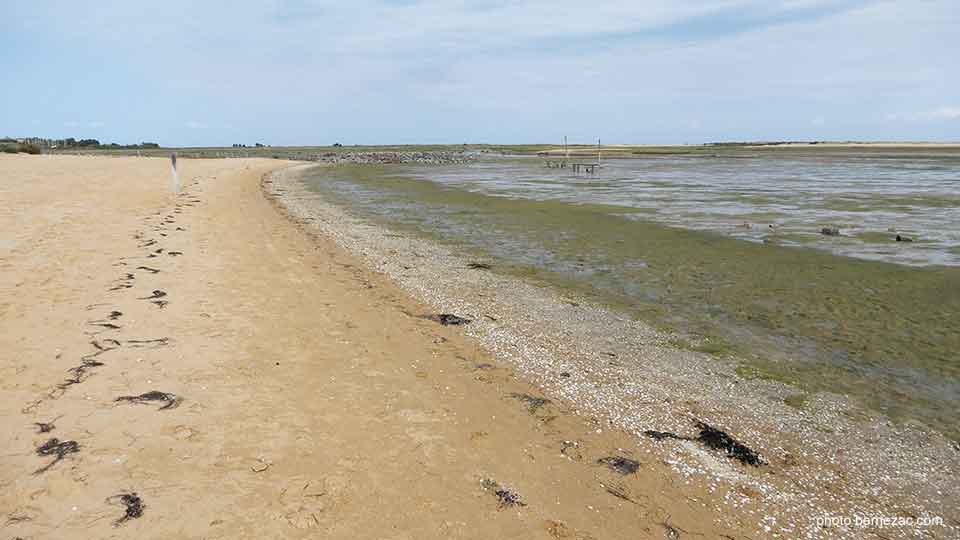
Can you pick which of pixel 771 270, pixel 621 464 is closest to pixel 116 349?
pixel 621 464

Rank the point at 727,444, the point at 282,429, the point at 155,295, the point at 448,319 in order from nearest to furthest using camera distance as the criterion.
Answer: the point at 282,429 < the point at 727,444 < the point at 155,295 < the point at 448,319

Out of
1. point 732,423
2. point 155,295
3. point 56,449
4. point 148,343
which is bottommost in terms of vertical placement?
point 732,423

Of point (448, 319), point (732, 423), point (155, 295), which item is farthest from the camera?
point (448, 319)

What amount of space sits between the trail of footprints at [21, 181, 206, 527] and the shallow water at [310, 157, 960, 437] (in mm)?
6904

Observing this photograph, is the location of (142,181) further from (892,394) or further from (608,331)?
(892,394)

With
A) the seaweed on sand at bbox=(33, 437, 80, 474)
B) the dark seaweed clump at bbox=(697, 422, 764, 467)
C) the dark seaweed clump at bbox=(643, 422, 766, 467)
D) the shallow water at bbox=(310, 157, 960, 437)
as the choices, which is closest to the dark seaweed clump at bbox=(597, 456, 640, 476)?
the dark seaweed clump at bbox=(643, 422, 766, 467)

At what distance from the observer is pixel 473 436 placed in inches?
220

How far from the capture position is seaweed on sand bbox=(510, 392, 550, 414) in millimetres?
6305

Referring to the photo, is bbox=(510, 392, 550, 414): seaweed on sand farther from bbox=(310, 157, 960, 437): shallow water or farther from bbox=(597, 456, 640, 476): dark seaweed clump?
bbox=(310, 157, 960, 437): shallow water

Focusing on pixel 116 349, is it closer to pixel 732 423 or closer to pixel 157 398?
pixel 157 398

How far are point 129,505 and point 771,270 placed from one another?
12998mm

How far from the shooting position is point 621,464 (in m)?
5.23

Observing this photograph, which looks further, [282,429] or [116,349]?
[116,349]

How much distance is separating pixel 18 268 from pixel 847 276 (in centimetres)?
1639
